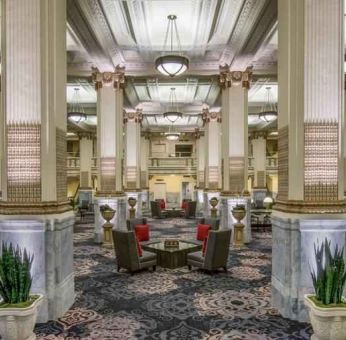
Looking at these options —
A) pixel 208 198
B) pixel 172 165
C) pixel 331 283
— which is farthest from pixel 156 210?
pixel 331 283

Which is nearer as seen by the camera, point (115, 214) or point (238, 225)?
point (238, 225)

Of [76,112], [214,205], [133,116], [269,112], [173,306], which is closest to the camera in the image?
[173,306]

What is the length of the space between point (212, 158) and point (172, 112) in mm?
2877

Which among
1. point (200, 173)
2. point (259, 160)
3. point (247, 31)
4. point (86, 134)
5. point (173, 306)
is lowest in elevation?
point (173, 306)

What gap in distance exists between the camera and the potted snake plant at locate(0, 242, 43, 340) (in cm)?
332

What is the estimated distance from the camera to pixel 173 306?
4.90 metres

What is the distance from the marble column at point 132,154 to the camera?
14.8 m

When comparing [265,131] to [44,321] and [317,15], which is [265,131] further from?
[44,321]

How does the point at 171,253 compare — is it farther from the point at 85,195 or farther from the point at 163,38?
the point at 85,195

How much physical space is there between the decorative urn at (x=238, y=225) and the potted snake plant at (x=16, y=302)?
607 centimetres

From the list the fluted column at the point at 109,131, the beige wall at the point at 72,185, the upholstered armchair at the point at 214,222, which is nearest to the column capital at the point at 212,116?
the fluted column at the point at 109,131

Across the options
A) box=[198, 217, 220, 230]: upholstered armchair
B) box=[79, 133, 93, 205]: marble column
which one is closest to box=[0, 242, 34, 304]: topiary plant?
box=[198, 217, 220, 230]: upholstered armchair

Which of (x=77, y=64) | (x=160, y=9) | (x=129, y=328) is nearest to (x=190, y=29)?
(x=160, y=9)

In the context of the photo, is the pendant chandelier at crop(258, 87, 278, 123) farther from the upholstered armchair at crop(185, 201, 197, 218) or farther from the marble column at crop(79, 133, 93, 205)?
the marble column at crop(79, 133, 93, 205)
